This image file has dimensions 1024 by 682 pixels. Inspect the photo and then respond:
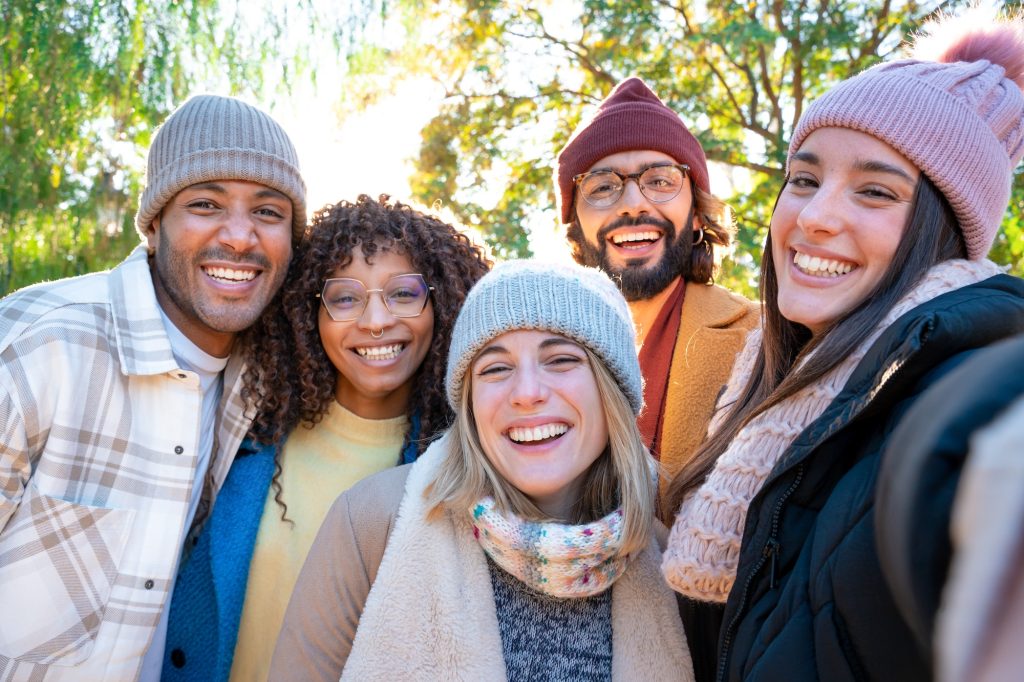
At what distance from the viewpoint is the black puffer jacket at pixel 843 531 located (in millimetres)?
1582

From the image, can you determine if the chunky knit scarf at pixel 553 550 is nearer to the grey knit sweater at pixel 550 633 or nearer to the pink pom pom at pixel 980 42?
the grey knit sweater at pixel 550 633

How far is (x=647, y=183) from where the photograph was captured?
426cm

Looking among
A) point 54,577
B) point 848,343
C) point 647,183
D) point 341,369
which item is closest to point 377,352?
point 341,369

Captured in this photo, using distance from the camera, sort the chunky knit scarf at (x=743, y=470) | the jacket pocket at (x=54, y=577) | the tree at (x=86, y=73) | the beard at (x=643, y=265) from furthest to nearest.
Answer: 1. the tree at (x=86, y=73)
2. the beard at (x=643, y=265)
3. the jacket pocket at (x=54, y=577)
4. the chunky knit scarf at (x=743, y=470)

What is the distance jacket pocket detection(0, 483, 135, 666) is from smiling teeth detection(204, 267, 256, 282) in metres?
0.97

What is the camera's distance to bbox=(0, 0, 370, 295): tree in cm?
580

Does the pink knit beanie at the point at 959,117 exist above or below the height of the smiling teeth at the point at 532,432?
above

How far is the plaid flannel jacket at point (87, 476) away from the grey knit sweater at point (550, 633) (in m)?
1.18

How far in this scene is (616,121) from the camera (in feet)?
14.2

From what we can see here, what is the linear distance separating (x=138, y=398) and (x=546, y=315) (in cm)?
145

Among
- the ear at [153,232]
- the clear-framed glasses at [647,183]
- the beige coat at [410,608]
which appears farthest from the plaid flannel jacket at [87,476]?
the clear-framed glasses at [647,183]

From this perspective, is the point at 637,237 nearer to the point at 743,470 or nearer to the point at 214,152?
the point at 214,152

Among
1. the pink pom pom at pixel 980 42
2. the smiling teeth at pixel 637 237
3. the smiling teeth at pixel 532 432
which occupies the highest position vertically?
the pink pom pom at pixel 980 42

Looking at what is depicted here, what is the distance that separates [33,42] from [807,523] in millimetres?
5739
